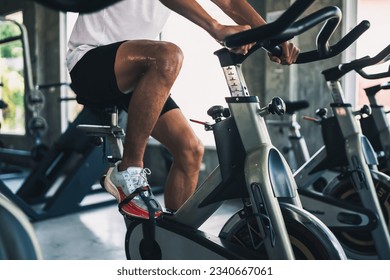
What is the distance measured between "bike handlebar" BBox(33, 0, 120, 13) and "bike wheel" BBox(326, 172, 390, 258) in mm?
1777

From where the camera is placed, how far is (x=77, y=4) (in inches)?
24.2

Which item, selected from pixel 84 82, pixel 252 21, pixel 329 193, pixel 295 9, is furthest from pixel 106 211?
pixel 295 9

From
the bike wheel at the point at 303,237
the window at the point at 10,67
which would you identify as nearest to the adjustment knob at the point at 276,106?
the bike wheel at the point at 303,237

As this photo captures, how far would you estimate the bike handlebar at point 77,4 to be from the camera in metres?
0.60

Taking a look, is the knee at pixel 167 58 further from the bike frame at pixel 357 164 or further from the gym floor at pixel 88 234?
the bike frame at pixel 357 164

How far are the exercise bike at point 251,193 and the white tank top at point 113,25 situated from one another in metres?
0.48

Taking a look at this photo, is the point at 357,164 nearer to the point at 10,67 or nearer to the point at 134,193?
the point at 134,193

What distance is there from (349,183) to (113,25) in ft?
5.07

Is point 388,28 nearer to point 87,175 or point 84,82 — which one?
point 84,82

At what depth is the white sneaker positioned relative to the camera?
142cm

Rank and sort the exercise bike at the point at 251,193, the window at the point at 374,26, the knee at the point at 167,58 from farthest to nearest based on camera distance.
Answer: the window at the point at 374,26, the knee at the point at 167,58, the exercise bike at the point at 251,193

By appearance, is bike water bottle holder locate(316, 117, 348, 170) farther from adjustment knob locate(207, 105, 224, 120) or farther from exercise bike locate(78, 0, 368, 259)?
adjustment knob locate(207, 105, 224, 120)

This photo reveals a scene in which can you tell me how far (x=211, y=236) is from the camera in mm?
1482

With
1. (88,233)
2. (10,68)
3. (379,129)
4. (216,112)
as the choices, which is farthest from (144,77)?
(10,68)
